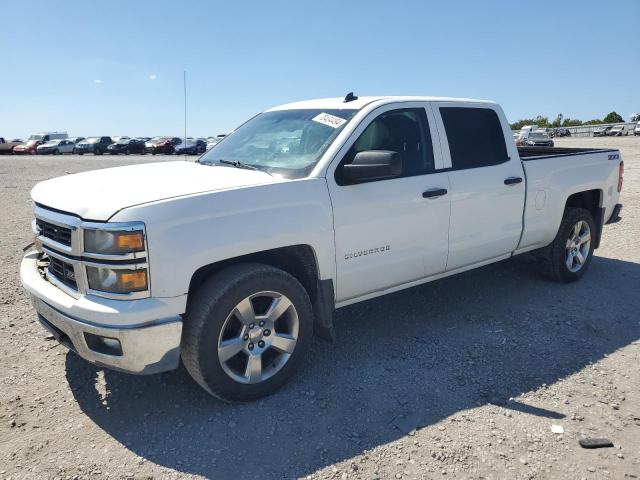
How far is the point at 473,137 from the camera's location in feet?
14.5

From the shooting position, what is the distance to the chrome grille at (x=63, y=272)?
9.69 feet

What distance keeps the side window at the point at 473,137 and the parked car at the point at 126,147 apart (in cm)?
3941

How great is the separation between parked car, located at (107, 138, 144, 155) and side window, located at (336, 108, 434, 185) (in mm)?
39701

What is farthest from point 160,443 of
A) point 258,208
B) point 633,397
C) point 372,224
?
point 633,397

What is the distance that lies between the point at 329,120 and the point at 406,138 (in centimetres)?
65

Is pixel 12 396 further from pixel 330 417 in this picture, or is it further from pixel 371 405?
pixel 371 405

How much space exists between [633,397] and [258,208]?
2.72 meters

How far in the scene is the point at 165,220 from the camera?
8.91 feet

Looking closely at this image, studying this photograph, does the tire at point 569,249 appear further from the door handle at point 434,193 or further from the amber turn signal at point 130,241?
the amber turn signal at point 130,241

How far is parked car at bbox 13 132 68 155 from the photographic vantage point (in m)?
40.3

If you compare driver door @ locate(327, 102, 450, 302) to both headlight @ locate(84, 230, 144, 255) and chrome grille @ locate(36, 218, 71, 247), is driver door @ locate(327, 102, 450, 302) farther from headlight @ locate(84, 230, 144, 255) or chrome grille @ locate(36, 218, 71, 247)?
chrome grille @ locate(36, 218, 71, 247)

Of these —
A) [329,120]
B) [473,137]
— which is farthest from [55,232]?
[473,137]

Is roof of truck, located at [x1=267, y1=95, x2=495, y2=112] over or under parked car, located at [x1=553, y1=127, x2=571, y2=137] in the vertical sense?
under

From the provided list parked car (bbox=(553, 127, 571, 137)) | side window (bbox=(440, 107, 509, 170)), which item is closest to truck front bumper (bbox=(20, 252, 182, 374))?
side window (bbox=(440, 107, 509, 170))
